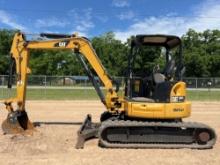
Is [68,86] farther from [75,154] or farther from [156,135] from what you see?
[75,154]

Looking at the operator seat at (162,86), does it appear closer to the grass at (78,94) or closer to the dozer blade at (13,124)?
the dozer blade at (13,124)

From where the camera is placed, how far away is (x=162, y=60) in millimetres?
13883

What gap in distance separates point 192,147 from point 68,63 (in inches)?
2695

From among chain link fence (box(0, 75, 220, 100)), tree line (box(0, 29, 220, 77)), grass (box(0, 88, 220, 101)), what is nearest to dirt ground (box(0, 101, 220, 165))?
grass (box(0, 88, 220, 101))

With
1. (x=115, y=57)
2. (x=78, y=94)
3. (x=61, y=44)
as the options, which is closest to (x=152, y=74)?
(x=61, y=44)

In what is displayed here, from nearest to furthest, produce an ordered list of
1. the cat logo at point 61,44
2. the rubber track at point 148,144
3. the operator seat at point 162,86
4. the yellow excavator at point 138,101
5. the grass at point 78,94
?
the rubber track at point 148,144
the yellow excavator at point 138,101
the operator seat at point 162,86
the cat logo at point 61,44
the grass at point 78,94

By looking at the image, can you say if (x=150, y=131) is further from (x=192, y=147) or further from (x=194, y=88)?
(x=194, y=88)

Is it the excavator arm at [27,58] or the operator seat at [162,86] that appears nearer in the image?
the operator seat at [162,86]

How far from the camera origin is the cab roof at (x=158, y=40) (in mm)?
12094

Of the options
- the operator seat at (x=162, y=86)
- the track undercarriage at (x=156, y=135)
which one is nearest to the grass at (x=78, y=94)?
the operator seat at (x=162, y=86)

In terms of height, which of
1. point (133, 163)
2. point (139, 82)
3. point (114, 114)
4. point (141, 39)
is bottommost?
point (133, 163)

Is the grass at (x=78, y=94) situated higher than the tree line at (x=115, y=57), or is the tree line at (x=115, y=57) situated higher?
the tree line at (x=115, y=57)

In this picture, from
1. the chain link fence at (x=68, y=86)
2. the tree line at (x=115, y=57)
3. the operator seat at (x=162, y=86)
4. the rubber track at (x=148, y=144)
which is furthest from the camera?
the tree line at (x=115, y=57)

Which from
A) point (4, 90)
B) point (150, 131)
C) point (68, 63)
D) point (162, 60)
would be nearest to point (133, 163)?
point (150, 131)
